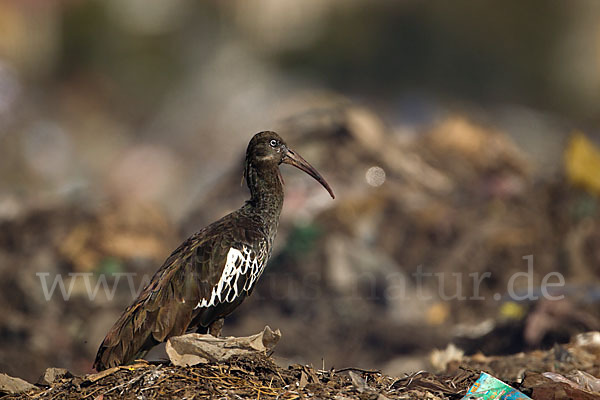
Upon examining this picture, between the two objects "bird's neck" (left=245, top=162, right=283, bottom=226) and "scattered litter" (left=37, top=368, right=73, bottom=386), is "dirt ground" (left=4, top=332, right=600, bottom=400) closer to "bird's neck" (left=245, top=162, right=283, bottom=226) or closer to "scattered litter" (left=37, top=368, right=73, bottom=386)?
"scattered litter" (left=37, top=368, right=73, bottom=386)

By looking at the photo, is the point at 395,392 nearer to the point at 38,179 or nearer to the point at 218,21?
the point at 38,179

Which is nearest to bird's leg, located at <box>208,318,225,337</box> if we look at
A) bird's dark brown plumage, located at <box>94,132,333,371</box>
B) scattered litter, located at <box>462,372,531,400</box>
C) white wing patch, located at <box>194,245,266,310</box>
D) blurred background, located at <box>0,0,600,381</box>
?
bird's dark brown plumage, located at <box>94,132,333,371</box>

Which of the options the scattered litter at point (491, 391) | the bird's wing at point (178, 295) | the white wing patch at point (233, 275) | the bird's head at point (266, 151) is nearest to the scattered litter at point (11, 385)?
the bird's wing at point (178, 295)

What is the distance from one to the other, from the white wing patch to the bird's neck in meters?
0.47

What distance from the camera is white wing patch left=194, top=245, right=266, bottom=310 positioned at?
5766 millimetres

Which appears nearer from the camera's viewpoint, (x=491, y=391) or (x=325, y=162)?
(x=491, y=391)

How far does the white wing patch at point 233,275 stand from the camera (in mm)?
5766

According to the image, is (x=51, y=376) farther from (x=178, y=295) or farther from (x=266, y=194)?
(x=266, y=194)

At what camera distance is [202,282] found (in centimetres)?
572

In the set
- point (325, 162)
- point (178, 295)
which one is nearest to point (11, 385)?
point (178, 295)

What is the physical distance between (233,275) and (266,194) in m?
0.85

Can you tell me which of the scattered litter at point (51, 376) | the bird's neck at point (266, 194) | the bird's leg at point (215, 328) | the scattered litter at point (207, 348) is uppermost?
the bird's neck at point (266, 194)

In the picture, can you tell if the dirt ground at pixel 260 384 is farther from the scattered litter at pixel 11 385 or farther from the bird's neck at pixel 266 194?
the bird's neck at pixel 266 194

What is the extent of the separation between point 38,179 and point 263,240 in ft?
32.3
